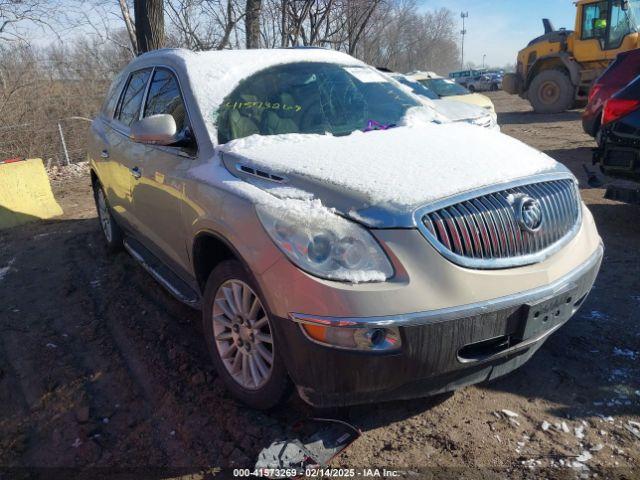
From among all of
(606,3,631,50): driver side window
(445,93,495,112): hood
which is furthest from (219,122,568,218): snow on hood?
(606,3,631,50): driver side window

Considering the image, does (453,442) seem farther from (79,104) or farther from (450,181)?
(79,104)

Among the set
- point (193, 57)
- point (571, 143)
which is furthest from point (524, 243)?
point (571, 143)

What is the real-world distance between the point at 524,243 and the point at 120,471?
7.02ft

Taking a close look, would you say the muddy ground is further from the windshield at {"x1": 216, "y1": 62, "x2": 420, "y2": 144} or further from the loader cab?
the loader cab

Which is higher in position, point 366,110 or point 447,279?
point 366,110

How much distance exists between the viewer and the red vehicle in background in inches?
289

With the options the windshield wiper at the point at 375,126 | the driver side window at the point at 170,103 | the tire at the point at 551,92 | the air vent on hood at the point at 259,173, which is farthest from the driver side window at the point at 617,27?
the air vent on hood at the point at 259,173

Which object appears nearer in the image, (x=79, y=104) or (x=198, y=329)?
(x=198, y=329)

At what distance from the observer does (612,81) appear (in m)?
7.52

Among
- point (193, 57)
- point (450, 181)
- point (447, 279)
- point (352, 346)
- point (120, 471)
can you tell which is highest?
point (193, 57)

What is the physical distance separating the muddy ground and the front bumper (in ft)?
1.17

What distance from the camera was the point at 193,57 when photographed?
3.65 m

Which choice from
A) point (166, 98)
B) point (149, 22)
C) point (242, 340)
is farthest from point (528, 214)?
point (149, 22)

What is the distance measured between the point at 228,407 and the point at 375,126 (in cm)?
197
